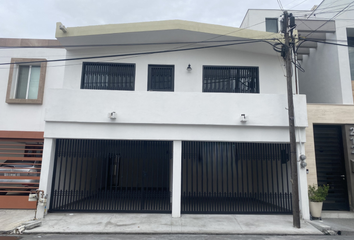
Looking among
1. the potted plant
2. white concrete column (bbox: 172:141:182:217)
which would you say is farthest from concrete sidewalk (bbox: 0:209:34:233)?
the potted plant

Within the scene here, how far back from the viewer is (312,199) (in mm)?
8188

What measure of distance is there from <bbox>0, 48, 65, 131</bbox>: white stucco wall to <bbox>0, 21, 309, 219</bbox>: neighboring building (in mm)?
1300

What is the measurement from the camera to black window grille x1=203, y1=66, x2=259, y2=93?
32.1 ft

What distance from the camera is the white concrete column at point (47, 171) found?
25.5ft

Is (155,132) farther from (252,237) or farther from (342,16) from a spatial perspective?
(342,16)

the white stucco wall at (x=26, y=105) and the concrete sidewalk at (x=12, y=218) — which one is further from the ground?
the white stucco wall at (x=26, y=105)

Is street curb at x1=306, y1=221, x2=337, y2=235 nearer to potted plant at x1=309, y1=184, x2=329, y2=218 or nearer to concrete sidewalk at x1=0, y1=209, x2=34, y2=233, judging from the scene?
potted plant at x1=309, y1=184, x2=329, y2=218

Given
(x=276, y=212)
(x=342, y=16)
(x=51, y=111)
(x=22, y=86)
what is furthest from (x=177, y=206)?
(x=342, y=16)

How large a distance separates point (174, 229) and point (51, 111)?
5.43m

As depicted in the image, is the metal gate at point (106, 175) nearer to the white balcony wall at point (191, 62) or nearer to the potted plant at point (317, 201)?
the white balcony wall at point (191, 62)

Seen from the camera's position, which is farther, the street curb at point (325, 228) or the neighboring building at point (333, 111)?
the neighboring building at point (333, 111)

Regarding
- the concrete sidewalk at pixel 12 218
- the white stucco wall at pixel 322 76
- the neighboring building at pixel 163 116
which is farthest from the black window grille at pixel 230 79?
the concrete sidewalk at pixel 12 218

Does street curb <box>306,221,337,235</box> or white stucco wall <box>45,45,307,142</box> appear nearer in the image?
street curb <box>306,221,337,235</box>

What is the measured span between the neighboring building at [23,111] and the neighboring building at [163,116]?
4.50 ft
